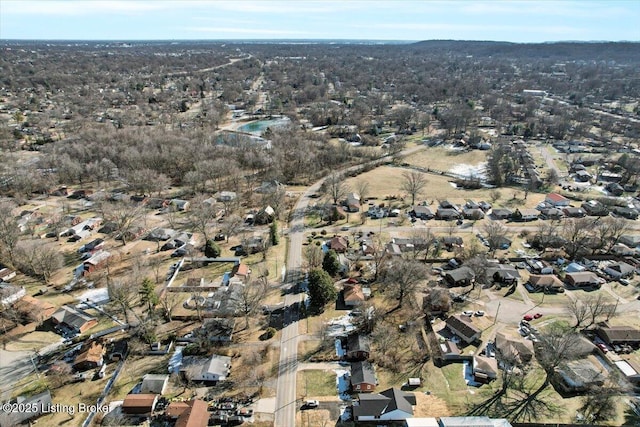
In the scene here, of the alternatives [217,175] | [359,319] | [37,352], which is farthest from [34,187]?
[359,319]

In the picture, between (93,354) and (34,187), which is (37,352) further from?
(34,187)

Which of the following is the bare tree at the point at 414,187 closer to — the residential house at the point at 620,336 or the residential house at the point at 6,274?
the residential house at the point at 620,336

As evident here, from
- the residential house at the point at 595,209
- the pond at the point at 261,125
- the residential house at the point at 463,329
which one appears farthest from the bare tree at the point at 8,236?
the residential house at the point at 595,209

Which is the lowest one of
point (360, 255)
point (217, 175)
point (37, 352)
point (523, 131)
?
point (37, 352)

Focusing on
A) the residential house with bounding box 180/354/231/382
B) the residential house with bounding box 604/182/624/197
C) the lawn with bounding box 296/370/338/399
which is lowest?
the lawn with bounding box 296/370/338/399

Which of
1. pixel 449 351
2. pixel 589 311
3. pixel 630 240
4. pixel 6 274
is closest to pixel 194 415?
pixel 449 351

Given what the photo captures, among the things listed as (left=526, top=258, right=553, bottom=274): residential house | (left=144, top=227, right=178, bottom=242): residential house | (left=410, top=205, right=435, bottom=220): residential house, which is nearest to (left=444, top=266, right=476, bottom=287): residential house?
(left=526, top=258, right=553, bottom=274): residential house

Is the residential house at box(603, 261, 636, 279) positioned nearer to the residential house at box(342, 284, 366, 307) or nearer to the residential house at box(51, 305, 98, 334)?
the residential house at box(342, 284, 366, 307)
